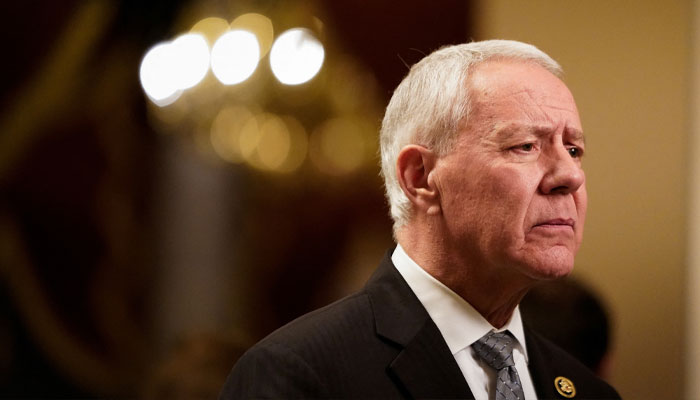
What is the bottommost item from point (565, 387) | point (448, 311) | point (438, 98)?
point (565, 387)

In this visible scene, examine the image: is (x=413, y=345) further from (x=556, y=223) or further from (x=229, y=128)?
(x=229, y=128)

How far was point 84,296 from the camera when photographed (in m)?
4.91

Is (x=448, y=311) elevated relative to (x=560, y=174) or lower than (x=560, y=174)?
lower

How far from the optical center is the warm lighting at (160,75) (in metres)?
4.73

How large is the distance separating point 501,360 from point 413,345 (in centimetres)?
20

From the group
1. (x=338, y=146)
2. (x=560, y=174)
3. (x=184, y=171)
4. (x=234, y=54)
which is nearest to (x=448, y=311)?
(x=560, y=174)

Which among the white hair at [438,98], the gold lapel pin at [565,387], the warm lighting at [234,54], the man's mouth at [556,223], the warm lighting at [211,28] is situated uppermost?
the warm lighting at [211,28]

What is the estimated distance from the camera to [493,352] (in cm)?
185

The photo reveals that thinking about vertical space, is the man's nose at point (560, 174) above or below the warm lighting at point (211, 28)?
below

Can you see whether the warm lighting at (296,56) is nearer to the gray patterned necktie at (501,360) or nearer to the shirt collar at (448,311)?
the shirt collar at (448,311)

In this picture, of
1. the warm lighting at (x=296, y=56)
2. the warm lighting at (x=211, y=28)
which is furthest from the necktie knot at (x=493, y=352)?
the warm lighting at (x=211, y=28)

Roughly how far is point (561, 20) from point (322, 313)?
9.96ft

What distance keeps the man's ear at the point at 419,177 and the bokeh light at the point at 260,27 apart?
2.80 metres

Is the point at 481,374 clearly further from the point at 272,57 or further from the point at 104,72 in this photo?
the point at 104,72
